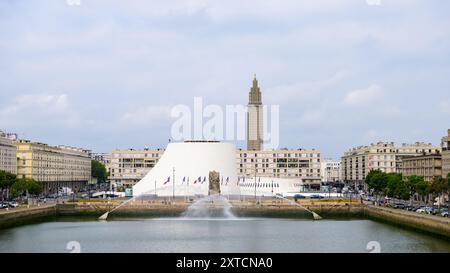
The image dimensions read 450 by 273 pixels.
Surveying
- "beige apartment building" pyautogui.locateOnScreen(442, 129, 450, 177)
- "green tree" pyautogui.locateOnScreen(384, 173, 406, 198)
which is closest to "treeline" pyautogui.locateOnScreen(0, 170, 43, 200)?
"green tree" pyautogui.locateOnScreen(384, 173, 406, 198)

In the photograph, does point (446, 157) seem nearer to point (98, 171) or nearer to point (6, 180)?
point (6, 180)

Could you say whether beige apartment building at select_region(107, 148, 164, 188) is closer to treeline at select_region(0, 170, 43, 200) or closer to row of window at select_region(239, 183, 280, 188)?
row of window at select_region(239, 183, 280, 188)

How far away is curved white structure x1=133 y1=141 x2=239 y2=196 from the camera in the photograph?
69875mm

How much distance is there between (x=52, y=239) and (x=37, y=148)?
5209 cm

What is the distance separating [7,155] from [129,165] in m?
23.1

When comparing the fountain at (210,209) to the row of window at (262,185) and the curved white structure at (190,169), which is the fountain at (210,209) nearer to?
the curved white structure at (190,169)

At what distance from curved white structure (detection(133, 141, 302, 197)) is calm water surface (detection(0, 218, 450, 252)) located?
22.4 m

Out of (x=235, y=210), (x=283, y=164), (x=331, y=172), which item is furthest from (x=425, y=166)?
(x=331, y=172)

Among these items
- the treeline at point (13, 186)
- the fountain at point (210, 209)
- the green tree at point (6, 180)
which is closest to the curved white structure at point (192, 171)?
the fountain at point (210, 209)

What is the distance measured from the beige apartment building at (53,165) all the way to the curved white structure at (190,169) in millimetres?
16910

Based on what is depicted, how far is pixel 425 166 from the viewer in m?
68.2

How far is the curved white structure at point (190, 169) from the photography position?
229ft

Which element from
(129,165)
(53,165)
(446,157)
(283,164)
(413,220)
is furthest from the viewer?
(283,164)
